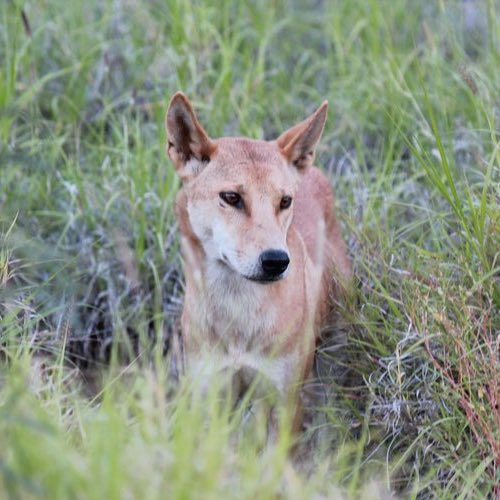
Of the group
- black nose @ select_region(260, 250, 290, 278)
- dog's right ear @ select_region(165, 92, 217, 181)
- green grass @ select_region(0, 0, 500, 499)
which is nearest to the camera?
green grass @ select_region(0, 0, 500, 499)

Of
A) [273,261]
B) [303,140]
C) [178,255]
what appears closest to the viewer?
[273,261]

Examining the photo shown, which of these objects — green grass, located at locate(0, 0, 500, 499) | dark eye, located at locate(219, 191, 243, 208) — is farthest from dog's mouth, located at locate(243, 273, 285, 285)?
green grass, located at locate(0, 0, 500, 499)

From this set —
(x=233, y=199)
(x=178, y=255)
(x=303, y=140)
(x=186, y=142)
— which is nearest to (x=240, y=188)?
(x=233, y=199)

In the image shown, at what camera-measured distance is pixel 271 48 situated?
21.9ft

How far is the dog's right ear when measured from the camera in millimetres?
4176

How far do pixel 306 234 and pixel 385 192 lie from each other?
0.67m

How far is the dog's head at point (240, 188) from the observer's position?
394 centimetres

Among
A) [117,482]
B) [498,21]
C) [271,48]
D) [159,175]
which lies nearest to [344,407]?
[159,175]

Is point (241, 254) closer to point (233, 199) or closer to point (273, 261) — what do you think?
point (273, 261)

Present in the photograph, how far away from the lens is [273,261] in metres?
3.88

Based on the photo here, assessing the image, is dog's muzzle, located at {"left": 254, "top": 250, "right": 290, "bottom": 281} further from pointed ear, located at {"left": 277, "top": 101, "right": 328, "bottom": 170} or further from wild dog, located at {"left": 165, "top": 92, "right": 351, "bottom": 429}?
pointed ear, located at {"left": 277, "top": 101, "right": 328, "bottom": 170}

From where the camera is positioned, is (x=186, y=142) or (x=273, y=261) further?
(x=186, y=142)

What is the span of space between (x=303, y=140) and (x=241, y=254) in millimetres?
722

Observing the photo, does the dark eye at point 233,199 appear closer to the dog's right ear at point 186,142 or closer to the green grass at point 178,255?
the dog's right ear at point 186,142
